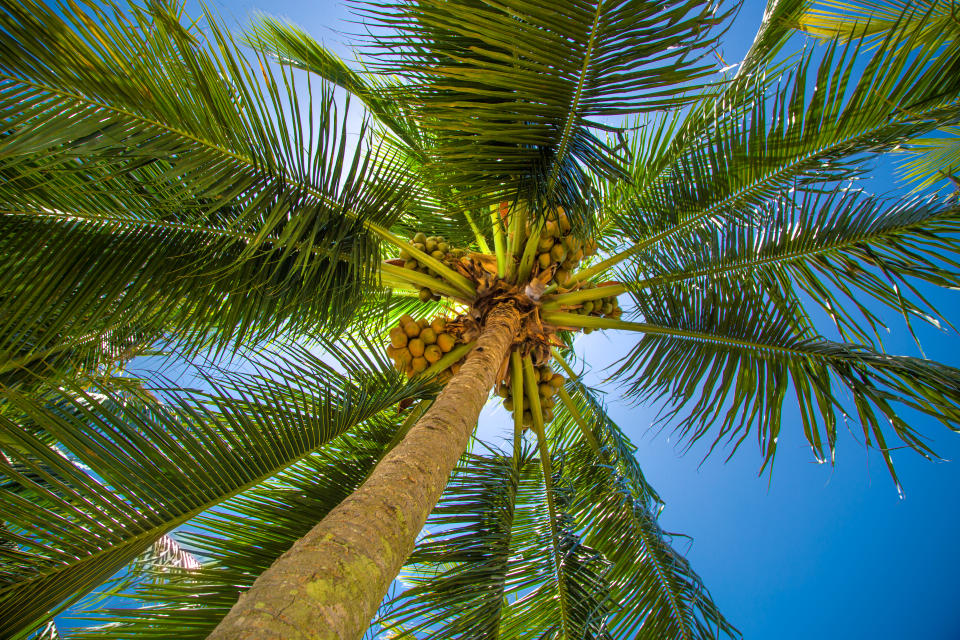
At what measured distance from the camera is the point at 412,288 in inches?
132

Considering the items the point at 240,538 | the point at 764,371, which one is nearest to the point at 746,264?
the point at 764,371

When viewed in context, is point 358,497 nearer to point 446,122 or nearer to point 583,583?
point 446,122

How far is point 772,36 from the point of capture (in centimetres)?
293

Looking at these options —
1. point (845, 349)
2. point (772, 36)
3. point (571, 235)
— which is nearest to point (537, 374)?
point (571, 235)

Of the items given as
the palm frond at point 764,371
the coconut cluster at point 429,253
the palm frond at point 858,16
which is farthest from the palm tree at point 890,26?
the coconut cluster at point 429,253

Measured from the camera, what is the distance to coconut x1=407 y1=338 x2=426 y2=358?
2.83 m

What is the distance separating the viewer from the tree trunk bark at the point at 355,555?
87 centimetres

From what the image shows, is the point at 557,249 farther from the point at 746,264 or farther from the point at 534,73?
the point at 534,73

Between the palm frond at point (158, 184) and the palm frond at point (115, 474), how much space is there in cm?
44

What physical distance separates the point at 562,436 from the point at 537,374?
1.17 m

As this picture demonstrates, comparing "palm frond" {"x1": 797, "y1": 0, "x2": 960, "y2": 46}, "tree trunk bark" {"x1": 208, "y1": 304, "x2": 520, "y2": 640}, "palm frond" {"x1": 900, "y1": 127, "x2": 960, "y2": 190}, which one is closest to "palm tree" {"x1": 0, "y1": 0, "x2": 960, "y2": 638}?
"tree trunk bark" {"x1": 208, "y1": 304, "x2": 520, "y2": 640}

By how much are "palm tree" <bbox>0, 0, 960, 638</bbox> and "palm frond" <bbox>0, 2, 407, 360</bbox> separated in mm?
12

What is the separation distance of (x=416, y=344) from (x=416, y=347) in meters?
0.02

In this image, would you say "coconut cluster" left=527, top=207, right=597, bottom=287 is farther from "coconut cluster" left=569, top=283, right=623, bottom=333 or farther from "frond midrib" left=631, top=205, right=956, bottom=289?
"frond midrib" left=631, top=205, right=956, bottom=289
